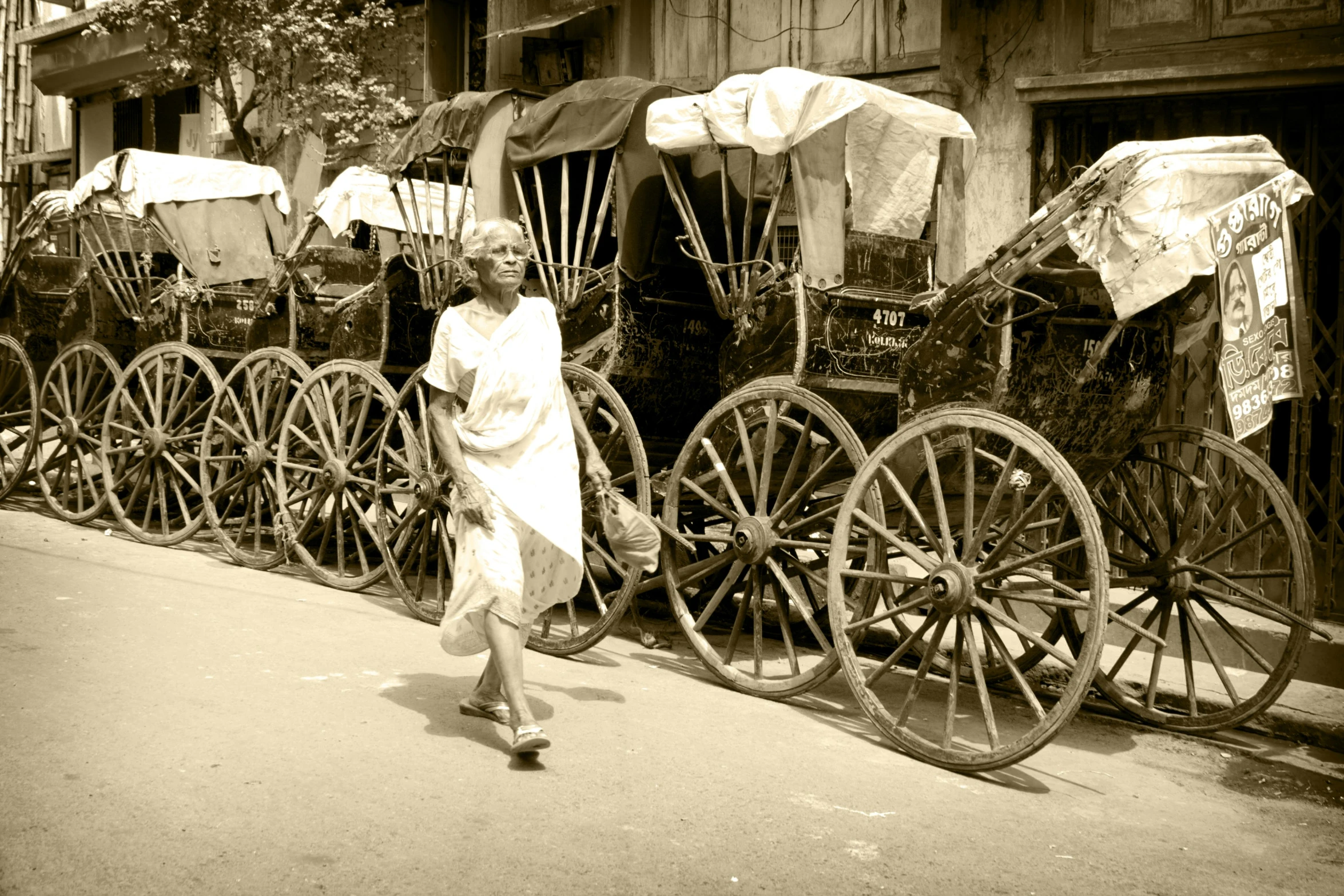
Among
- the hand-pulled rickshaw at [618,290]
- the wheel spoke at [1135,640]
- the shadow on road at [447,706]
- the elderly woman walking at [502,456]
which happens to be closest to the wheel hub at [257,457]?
the hand-pulled rickshaw at [618,290]

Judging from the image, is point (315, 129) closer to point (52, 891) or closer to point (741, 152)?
point (741, 152)

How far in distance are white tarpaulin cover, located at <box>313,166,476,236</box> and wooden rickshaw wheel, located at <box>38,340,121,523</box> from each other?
1.73 meters

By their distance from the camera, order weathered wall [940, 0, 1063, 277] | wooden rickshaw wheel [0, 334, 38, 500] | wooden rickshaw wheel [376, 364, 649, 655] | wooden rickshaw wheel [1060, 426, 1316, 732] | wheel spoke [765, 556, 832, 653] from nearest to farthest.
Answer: wooden rickshaw wheel [1060, 426, 1316, 732] < wheel spoke [765, 556, 832, 653] < wooden rickshaw wheel [376, 364, 649, 655] < weathered wall [940, 0, 1063, 277] < wooden rickshaw wheel [0, 334, 38, 500]

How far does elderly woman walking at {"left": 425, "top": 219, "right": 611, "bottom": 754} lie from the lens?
180 inches

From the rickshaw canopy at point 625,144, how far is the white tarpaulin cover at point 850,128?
0.96 feet

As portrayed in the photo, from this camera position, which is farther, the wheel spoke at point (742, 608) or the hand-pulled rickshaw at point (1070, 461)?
the wheel spoke at point (742, 608)

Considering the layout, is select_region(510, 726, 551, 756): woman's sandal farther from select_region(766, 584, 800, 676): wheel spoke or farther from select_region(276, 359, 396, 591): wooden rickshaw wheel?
select_region(276, 359, 396, 591): wooden rickshaw wheel

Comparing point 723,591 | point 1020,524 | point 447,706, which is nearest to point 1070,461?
point 1020,524

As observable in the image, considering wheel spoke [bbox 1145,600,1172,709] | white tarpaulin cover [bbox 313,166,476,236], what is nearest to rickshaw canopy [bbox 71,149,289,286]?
white tarpaulin cover [bbox 313,166,476,236]

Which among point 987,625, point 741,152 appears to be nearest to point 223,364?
point 741,152

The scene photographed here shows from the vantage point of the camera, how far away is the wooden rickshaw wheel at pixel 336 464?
713 centimetres

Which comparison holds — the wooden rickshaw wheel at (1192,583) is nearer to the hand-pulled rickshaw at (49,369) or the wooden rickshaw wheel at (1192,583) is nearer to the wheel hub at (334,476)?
the wheel hub at (334,476)

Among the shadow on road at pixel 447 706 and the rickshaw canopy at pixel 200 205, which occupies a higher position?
the rickshaw canopy at pixel 200 205

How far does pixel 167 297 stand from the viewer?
8766 mm
